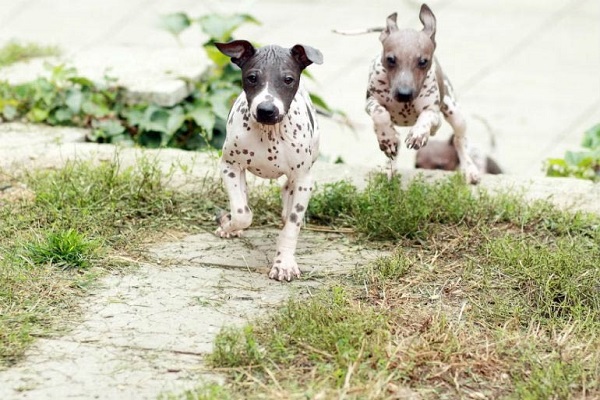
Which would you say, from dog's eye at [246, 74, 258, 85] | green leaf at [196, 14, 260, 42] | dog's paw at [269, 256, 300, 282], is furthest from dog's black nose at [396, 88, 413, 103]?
green leaf at [196, 14, 260, 42]

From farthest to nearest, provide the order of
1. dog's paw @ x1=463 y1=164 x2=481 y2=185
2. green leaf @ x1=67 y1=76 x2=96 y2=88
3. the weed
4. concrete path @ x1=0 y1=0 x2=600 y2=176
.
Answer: concrete path @ x1=0 y1=0 x2=600 y2=176, green leaf @ x1=67 y1=76 x2=96 y2=88, dog's paw @ x1=463 y1=164 x2=481 y2=185, the weed

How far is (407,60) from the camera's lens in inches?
227

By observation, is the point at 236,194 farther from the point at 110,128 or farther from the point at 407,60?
the point at 110,128

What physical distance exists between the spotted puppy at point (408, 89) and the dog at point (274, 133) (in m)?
0.54

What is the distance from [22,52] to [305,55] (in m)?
4.64

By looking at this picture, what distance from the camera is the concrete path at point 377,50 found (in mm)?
8508

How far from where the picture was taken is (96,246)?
18.3 feet

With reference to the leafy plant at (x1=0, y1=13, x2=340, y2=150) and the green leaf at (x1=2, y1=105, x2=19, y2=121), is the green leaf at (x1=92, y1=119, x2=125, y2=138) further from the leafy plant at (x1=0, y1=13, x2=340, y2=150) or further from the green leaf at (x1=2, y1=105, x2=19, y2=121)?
the green leaf at (x1=2, y1=105, x2=19, y2=121)

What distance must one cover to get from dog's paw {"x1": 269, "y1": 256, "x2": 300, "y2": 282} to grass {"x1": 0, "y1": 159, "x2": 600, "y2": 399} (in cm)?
23

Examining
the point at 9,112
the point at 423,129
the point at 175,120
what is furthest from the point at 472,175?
the point at 9,112

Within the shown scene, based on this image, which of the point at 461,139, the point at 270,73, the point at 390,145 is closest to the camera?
the point at 270,73

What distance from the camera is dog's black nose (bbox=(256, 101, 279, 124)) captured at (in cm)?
499

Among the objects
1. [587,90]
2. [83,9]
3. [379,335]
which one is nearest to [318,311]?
[379,335]

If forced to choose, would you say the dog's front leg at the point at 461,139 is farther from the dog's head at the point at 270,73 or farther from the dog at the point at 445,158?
the dog's head at the point at 270,73
